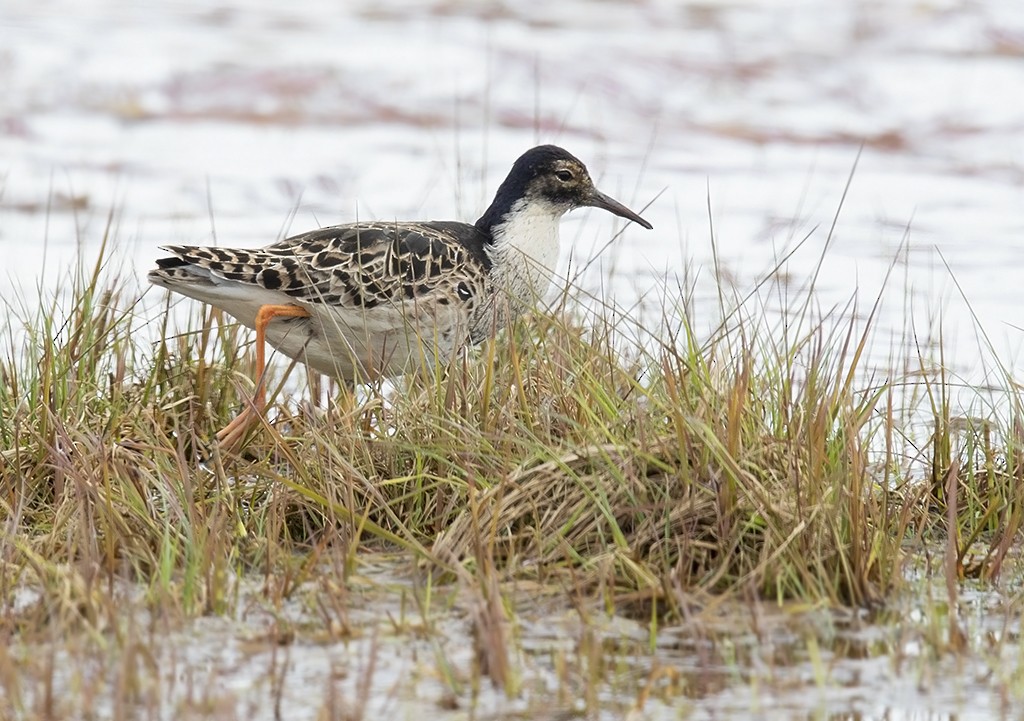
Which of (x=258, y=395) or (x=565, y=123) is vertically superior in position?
(x=565, y=123)

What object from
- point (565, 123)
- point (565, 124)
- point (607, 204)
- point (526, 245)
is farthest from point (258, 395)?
point (565, 124)

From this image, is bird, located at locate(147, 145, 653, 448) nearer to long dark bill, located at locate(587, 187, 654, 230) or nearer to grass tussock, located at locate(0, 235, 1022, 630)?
grass tussock, located at locate(0, 235, 1022, 630)

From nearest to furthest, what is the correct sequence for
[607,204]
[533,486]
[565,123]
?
[533,486]
[607,204]
[565,123]

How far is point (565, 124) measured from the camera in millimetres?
13719

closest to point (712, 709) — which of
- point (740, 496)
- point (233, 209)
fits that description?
point (740, 496)

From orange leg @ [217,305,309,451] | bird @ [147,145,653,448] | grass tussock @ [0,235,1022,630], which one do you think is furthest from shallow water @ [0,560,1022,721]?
bird @ [147,145,653,448]

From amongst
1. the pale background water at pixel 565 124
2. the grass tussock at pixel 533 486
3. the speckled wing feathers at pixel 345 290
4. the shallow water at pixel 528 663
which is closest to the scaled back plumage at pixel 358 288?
the speckled wing feathers at pixel 345 290

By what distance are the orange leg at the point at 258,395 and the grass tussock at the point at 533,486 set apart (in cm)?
10

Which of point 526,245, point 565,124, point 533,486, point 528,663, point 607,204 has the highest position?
point 565,124

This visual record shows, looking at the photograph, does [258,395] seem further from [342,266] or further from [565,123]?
[565,123]

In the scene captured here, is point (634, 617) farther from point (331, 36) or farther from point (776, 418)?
point (331, 36)

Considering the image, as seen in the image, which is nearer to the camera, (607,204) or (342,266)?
(342,266)

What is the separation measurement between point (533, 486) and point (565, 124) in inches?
339

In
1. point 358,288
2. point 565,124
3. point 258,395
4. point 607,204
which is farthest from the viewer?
point 565,124
